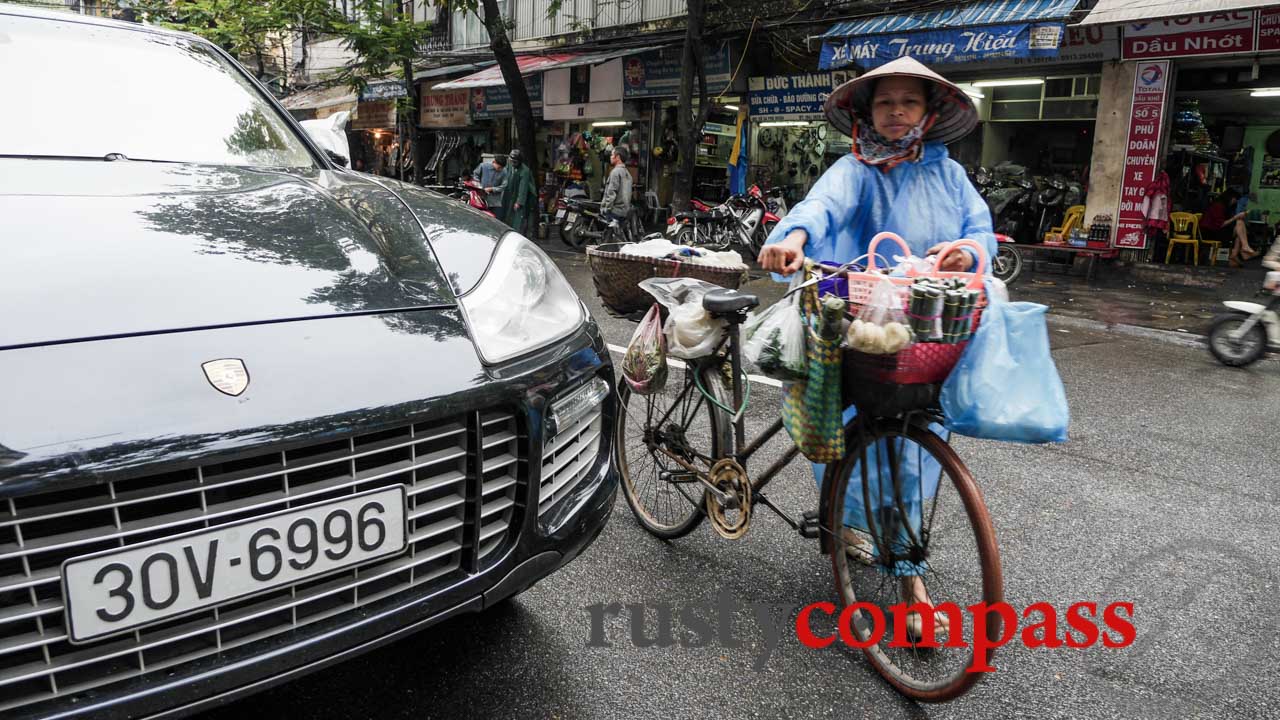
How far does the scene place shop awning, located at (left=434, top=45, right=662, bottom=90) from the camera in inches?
601

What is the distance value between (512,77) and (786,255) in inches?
517

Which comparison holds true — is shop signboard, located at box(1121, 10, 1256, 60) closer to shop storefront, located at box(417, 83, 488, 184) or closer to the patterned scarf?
the patterned scarf

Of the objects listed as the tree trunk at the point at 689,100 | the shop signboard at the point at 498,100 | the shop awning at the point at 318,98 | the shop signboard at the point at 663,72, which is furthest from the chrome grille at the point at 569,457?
the shop awning at the point at 318,98

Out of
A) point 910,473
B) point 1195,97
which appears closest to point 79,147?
point 910,473

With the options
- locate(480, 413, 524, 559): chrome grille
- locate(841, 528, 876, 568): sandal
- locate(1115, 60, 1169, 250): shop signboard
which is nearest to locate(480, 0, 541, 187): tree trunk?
locate(1115, 60, 1169, 250): shop signboard

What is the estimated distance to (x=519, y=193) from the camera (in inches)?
530

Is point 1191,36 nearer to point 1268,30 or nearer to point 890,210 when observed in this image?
point 1268,30

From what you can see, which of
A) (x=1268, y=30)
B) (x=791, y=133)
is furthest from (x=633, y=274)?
(x=791, y=133)

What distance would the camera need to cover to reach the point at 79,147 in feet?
7.51

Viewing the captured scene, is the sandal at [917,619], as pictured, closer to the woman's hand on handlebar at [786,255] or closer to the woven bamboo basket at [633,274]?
the woman's hand on handlebar at [786,255]

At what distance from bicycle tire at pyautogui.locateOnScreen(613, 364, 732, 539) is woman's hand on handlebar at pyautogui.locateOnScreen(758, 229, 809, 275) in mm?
518

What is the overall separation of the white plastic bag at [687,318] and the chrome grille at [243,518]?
96cm

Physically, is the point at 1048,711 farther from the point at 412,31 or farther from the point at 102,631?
the point at 412,31

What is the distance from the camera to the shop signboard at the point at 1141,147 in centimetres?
1077
